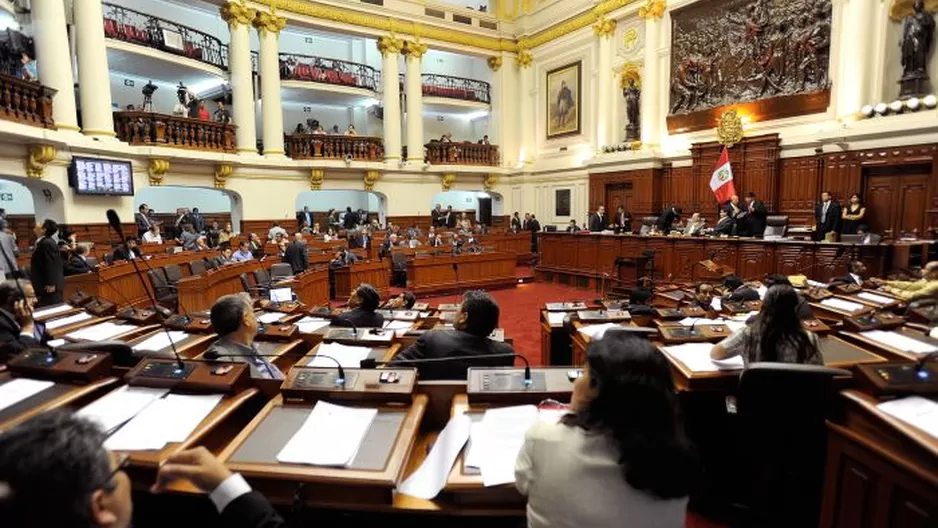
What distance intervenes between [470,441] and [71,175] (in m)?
10.4

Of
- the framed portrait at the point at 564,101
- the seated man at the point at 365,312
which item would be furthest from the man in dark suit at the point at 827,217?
the seated man at the point at 365,312

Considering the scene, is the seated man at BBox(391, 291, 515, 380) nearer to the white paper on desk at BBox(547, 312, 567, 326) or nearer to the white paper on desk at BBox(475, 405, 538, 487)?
the white paper on desk at BBox(475, 405, 538, 487)

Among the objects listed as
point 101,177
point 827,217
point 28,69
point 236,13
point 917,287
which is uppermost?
point 236,13

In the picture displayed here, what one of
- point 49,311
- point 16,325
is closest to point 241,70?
point 49,311

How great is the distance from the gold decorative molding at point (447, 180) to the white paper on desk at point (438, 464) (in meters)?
14.8

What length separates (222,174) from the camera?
1212 centimetres

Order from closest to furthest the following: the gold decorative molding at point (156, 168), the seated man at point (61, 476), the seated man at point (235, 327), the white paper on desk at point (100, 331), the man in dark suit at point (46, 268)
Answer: the seated man at point (61, 476) → the seated man at point (235, 327) → the white paper on desk at point (100, 331) → the man in dark suit at point (46, 268) → the gold decorative molding at point (156, 168)

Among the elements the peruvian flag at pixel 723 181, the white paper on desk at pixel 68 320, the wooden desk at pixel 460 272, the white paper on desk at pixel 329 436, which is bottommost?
the wooden desk at pixel 460 272

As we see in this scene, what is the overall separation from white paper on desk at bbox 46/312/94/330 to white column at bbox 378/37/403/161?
11.9 m

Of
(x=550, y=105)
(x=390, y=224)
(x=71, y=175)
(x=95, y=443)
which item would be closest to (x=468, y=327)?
(x=95, y=443)

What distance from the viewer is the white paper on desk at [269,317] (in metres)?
3.76

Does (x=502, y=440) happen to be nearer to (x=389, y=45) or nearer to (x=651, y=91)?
(x=651, y=91)

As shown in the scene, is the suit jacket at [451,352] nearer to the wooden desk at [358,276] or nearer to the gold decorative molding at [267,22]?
the wooden desk at [358,276]

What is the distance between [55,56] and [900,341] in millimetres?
11731
